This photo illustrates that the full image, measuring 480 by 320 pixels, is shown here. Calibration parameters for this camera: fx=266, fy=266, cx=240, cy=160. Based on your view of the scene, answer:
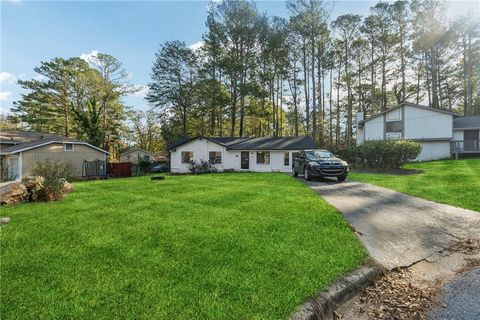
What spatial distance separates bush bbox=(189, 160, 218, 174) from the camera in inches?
956

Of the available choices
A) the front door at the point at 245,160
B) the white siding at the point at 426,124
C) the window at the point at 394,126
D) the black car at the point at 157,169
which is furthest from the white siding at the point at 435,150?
the black car at the point at 157,169

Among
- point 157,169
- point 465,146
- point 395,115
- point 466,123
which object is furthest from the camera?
point 157,169

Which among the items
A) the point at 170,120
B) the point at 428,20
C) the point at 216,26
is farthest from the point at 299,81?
the point at 170,120

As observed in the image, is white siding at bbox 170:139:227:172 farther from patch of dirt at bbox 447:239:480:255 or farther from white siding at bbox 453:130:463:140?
white siding at bbox 453:130:463:140

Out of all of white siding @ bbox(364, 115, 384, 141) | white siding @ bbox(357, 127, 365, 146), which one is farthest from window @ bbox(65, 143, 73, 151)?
white siding @ bbox(357, 127, 365, 146)

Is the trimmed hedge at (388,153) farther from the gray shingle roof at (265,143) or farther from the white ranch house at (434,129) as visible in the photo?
the white ranch house at (434,129)

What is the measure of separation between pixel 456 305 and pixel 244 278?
2324 mm

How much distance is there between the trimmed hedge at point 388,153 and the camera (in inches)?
647

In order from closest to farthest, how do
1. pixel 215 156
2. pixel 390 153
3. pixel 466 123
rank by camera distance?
1. pixel 390 153
2. pixel 215 156
3. pixel 466 123

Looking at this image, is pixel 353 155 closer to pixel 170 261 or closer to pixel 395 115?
pixel 395 115

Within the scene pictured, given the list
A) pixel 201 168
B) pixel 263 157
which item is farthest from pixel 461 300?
pixel 201 168

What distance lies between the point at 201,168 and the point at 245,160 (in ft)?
13.8

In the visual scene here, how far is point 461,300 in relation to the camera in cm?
299

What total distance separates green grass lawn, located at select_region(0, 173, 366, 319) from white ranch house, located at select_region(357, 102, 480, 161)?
81.5 ft
